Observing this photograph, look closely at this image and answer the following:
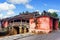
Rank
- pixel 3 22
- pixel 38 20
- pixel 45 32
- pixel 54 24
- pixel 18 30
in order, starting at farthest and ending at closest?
pixel 3 22, pixel 18 30, pixel 54 24, pixel 38 20, pixel 45 32

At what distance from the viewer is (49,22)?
123 ft

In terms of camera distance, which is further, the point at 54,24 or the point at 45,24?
the point at 54,24

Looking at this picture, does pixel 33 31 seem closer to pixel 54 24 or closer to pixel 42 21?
pixel 42 21

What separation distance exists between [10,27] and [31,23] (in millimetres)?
8377

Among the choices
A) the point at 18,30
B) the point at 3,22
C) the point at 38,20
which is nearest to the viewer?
the point at 38,20

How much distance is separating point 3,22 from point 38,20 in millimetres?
16426

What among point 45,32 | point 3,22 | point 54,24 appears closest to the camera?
point 45,32

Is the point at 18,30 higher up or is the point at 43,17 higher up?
the point at 43,17

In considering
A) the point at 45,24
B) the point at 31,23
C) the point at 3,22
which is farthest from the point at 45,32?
the point at 3,22

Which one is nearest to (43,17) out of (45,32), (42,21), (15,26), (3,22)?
(42,21)

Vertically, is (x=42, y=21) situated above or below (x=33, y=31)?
above

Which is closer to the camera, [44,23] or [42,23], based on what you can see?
[44,23]

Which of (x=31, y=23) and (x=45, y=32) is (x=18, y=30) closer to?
(x=31, y=23)

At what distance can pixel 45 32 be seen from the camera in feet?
120
